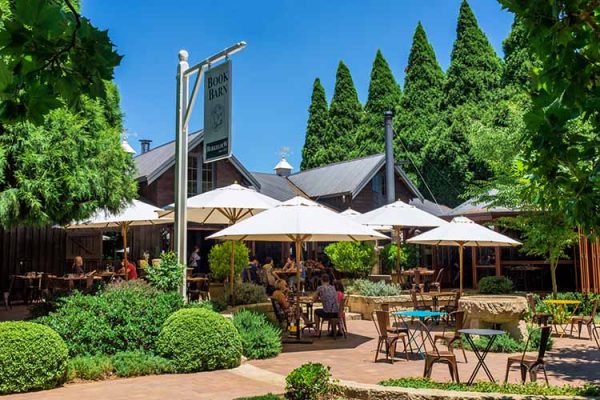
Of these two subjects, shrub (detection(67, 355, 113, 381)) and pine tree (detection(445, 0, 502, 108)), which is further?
pine tree (detection(445, 0, 502, 108))

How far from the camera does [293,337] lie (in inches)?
453

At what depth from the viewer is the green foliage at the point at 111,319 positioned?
28.8ft

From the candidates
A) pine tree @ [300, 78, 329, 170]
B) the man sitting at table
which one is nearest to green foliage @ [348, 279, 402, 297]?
the man sitting at table

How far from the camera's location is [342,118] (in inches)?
1921

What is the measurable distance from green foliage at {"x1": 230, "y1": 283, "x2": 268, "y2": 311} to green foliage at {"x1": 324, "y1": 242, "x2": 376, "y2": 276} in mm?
5544

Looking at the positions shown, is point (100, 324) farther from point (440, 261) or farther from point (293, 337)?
point (440, 261)

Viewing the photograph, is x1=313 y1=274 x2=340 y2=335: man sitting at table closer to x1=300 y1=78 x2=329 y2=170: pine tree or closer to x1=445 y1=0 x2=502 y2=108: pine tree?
x1=445 y1=0 x2=502 y2=108: pine tree

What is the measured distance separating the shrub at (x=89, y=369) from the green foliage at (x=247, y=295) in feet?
15.0

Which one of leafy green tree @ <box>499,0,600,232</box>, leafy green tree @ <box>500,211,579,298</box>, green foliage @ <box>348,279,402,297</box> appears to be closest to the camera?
leafy green tree @ <box>499,0,600,232</box>

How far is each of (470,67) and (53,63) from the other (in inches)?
1623

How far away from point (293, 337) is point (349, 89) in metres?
40.2

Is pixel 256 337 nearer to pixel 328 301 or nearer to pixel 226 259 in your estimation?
pixel 328 301

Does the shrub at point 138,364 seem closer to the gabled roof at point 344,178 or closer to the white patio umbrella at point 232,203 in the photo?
the white patio umbrella at point 232,203

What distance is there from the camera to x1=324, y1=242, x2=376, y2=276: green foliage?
18.1 metres
